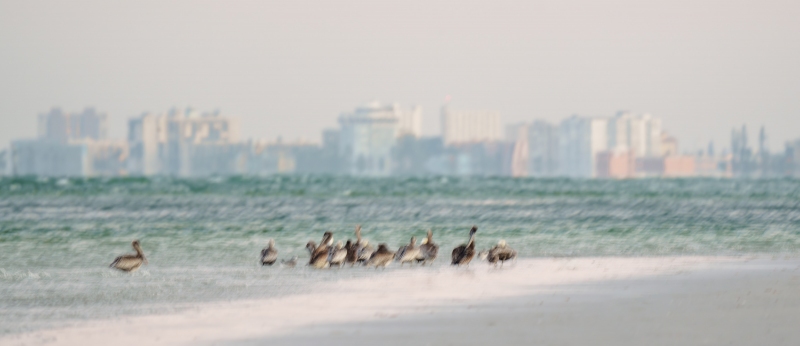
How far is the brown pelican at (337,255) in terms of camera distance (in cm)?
1733

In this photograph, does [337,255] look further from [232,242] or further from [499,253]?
[232,242]

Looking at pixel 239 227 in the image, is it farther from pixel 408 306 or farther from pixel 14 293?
pixel 408 306

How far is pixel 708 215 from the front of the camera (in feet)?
130

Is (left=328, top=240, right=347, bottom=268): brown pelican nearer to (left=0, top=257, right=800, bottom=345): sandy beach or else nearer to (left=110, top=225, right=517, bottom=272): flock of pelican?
(left=110, top=225, right=517, bottom=272): flock of pelican

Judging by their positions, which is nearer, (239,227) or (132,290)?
(132,290)

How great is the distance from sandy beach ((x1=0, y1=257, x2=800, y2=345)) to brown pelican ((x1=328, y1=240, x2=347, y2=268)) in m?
1.65

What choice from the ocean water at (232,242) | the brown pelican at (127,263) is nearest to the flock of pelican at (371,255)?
the brown pelican at (127,263)

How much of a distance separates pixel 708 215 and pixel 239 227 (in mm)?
17414

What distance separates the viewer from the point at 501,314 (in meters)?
11.2

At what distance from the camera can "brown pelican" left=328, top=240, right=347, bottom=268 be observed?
56.9ft

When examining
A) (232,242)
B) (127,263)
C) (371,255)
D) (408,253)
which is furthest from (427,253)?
(232,242)

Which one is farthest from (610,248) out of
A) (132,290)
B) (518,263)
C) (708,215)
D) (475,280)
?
(708,215)

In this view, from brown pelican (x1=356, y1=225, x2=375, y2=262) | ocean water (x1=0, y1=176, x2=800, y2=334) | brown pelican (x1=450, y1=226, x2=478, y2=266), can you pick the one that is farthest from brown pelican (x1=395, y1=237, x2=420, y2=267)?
ocean water (x1=0, y1=176, x2=800, y2=334)

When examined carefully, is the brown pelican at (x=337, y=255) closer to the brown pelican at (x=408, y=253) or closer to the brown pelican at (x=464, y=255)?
the brown pelican at (x=408, y=253)
